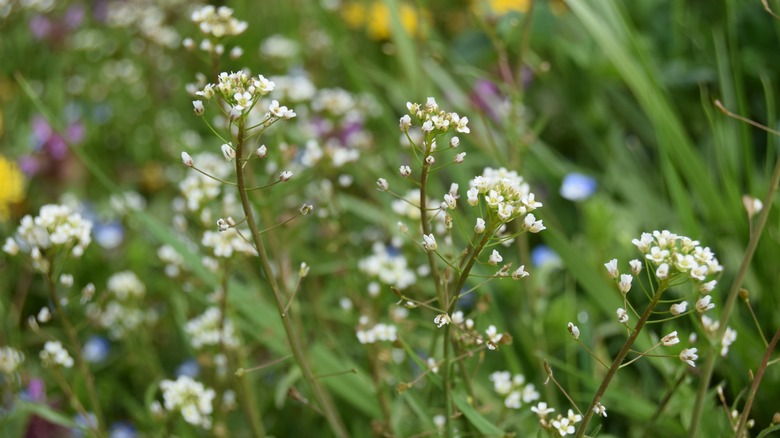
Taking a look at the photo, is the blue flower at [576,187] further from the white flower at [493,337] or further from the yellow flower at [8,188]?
the yellow flower at [8,188]

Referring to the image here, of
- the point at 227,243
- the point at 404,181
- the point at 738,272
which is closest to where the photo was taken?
the point at 738,272

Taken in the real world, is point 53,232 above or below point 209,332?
above

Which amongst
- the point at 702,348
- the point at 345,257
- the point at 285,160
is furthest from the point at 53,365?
the point at 702,348

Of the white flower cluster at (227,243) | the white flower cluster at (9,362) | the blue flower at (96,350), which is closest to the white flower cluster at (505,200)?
the white flower cluster at (227,243)

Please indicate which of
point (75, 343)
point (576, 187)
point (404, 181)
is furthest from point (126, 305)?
point (576, 187)

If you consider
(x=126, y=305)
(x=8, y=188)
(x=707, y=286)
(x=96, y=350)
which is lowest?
(x=96, y=350)

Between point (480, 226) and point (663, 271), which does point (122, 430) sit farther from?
point (663, 271)
